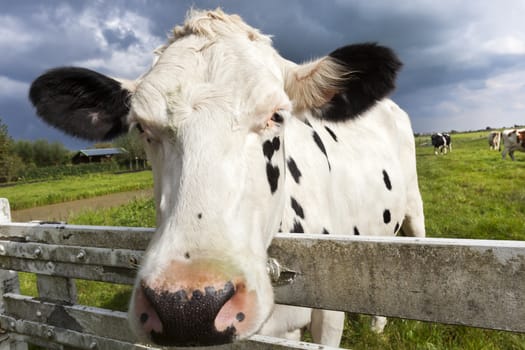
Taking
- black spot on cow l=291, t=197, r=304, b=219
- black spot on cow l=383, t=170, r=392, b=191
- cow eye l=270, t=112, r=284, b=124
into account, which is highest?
cow eye l=270, t=112, r=284, b=124

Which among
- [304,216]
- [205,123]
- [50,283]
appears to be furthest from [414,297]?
[50,283]

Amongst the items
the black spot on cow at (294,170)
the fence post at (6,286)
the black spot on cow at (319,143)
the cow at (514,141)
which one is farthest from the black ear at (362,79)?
the cow at (514,141)

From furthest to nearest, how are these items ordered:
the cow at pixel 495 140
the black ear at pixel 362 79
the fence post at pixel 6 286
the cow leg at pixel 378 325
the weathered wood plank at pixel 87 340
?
1. the cow at pixel 495 140
2. the cow leg at pixel 378 325
3. the fence post at pixel 6 286
4. the black ear at pixel 362 79
5. the weathered wood plank at pixel 87 340

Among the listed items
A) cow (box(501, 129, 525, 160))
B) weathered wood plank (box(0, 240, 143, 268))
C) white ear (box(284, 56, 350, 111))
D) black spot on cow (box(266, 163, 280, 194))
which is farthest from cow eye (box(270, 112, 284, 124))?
cow (box(501, 129, 525, 160))

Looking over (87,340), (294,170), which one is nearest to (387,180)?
(294,170)

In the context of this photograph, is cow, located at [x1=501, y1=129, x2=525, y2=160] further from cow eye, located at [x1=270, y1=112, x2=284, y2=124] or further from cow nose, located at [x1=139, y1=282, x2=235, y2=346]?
cow nose, located at [x1=139, y1=282, x2=235, y2=346]

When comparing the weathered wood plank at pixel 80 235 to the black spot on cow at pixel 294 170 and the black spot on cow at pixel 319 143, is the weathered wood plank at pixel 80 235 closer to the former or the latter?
the black spot on cow at pixel 294 170

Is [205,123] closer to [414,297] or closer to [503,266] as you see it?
[414,297]

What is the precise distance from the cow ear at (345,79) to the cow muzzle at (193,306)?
1.38 metres

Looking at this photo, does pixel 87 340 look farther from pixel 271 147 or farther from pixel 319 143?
pixel 319 143

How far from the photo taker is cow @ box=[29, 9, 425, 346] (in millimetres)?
1203

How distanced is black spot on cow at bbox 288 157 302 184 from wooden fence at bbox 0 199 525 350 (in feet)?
3.63

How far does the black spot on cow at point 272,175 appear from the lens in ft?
5.96

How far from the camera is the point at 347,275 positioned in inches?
57.4
